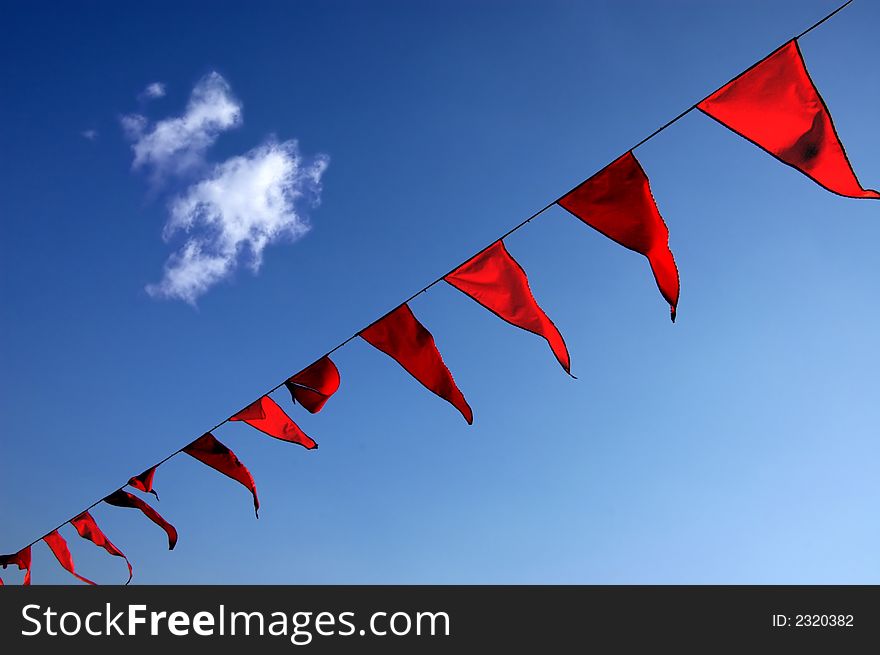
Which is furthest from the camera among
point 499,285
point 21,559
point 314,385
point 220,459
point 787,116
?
point 21,559

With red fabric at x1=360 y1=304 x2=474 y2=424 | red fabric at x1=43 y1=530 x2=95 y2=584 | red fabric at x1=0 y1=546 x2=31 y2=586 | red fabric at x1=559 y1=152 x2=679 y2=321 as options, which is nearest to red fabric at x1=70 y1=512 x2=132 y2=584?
red fabric at x1=43 y1=530 x2=95 y2=584

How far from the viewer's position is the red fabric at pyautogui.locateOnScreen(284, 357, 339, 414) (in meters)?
3.88

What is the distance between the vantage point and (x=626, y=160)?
2.73m

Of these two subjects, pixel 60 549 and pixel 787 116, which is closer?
pixel 787 116

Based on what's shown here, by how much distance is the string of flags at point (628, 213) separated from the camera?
2316 millimetres

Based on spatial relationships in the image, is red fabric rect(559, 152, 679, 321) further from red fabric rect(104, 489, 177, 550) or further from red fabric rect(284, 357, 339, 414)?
red fabric rect(104, 489, 177, 550)

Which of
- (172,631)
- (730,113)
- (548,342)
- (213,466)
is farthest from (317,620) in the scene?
(730,113)

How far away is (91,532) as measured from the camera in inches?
221

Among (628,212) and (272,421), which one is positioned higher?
(628,212)

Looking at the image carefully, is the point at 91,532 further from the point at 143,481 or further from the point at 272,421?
the point at 272,421

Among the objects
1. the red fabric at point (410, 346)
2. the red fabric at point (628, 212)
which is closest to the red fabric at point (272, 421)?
the red fabric at point (410, 346)

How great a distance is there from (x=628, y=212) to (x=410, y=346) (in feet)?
4.82

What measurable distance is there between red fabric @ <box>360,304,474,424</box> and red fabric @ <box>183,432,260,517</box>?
1.97m

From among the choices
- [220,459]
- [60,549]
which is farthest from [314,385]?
[60,549]
